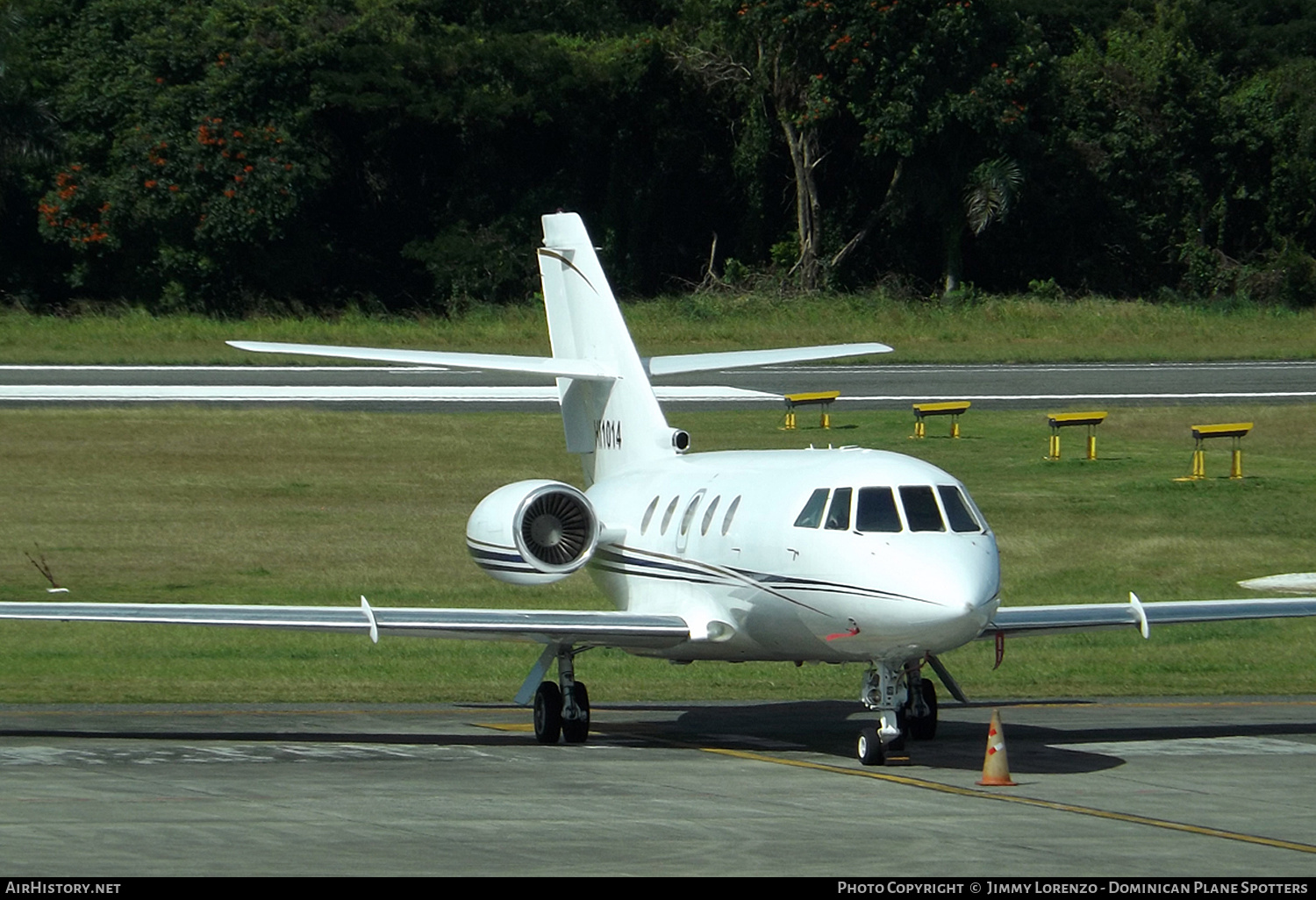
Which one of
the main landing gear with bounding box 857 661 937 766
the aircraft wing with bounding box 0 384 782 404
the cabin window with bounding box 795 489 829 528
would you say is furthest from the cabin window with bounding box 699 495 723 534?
the aircraft wing with bounding box 0 384 782 404

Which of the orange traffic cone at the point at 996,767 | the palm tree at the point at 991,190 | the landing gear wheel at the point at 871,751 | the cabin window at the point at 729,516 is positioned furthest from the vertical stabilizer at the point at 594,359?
the palm tree at the point at 991,190

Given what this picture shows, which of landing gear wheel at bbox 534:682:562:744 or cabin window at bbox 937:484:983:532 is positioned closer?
cabin window at bbox 937:484:983:532

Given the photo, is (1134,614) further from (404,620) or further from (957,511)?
(404,620)

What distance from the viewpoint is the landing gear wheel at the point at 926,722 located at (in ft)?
57.4

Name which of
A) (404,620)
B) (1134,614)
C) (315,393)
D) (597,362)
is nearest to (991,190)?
(315,393)

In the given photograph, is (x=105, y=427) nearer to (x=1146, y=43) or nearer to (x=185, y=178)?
(x=185, y=178)

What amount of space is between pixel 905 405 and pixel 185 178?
27799 millimetres

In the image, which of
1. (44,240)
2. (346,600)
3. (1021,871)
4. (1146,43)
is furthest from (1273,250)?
(1021,871)

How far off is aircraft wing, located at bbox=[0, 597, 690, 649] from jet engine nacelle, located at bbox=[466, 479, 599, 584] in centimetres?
122

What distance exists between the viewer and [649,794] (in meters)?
14.2

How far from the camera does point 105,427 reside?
4209 cm

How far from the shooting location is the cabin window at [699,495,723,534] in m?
17.4

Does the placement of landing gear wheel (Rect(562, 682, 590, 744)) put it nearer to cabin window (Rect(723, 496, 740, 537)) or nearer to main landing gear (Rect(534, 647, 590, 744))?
main landing gear (Rect(534, 647, 590, 744))

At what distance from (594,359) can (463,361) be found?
245 cm
